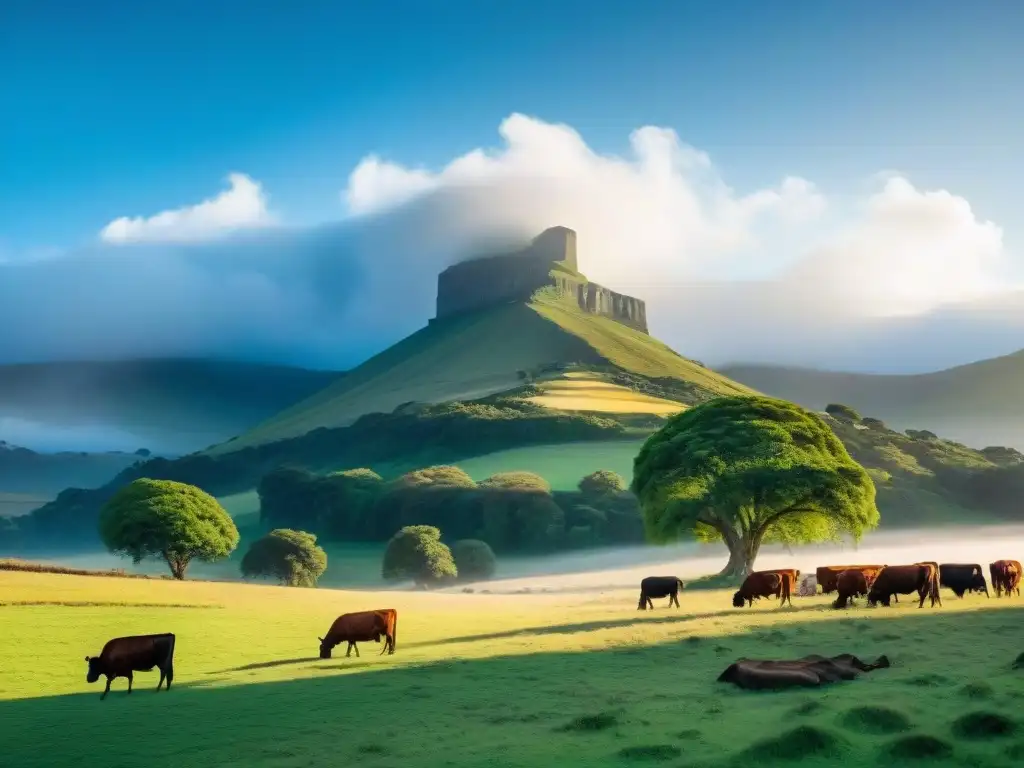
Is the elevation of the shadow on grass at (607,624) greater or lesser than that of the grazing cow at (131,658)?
lesser

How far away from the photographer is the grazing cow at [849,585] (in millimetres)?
39500

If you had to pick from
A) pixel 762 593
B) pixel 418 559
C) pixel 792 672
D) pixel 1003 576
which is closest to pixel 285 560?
pixel 418 559

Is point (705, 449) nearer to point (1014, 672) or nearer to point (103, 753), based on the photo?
point (1014, 672)

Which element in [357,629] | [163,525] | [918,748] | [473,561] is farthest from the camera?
[473,561]

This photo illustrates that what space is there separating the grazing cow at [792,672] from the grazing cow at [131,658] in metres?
14.9

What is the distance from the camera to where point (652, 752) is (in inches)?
624

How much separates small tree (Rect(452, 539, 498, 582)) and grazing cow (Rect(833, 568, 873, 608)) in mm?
65154

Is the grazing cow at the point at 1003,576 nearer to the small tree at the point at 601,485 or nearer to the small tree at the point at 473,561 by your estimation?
the small tree at the point at 473,561

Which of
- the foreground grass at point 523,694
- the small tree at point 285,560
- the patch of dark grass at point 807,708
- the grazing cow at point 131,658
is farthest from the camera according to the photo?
the small tree at point 285,560

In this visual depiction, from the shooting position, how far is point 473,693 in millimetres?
22781

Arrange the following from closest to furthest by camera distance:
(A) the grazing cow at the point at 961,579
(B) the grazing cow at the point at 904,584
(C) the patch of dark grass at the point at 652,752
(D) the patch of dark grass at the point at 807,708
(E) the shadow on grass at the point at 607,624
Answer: (C) the patch of dark grass at the point at 652,752 → (D) the patch of dark grass at the point at 807,708 → (E) the shadow on grass at the point at 607,624 → (B) the grazing cow at the point at 904,584 → (A) the grazing cow at the point at 961,579

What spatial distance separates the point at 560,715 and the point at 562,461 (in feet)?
514

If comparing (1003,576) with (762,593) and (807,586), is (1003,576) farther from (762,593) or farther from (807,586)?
(762,593)

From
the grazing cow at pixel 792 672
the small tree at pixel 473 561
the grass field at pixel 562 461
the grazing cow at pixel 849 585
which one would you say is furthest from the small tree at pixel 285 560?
the grazing cow at pixel 792 672
